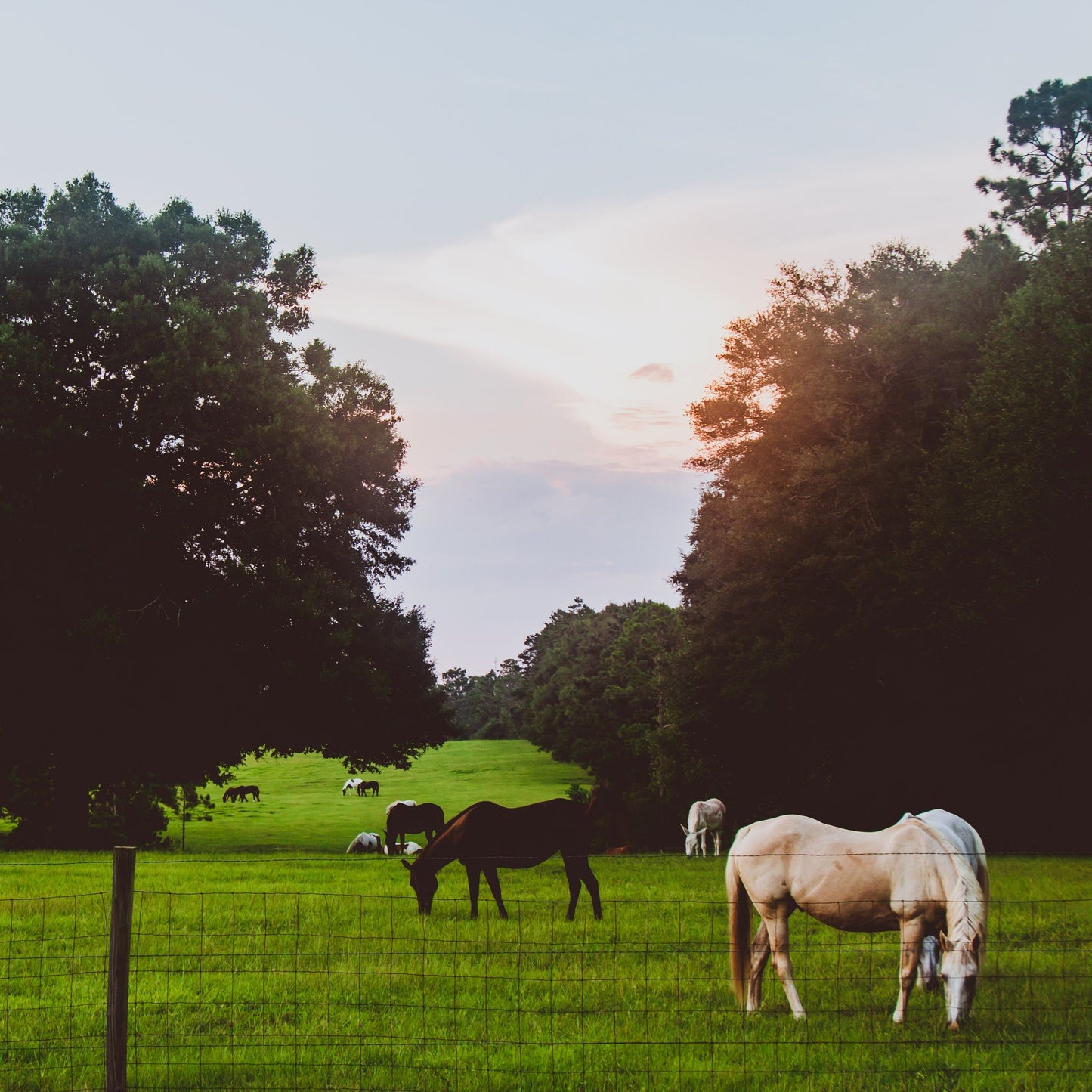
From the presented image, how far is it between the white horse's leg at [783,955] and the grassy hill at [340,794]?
23.9 m

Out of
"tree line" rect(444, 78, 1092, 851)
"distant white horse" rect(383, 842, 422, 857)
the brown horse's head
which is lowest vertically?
"distant white horse" rect(383, 842, 422, 857)

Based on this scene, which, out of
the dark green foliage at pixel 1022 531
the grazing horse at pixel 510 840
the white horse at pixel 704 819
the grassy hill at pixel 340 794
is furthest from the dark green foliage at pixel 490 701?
the grazing horse at pixel 510 840

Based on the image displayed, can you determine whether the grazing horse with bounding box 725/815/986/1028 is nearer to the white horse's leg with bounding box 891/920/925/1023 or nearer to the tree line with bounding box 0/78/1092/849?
the white horse's leg with bounding box 891/920/925/1023

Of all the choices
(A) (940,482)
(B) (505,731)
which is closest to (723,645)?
(A) (940,482)

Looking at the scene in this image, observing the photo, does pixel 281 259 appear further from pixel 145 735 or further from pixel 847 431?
pixel 847 431

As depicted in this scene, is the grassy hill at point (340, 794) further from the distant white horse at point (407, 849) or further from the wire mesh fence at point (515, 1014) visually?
the wire mesh fence at point (515, 1014)

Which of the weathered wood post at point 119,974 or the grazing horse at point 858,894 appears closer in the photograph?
the weathered wood post at point 119,974

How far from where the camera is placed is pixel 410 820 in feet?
96.3

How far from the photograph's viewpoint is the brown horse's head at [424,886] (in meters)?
14.1

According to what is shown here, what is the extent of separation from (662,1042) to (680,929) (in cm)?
489

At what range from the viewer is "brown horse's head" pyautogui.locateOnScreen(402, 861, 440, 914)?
14055mm

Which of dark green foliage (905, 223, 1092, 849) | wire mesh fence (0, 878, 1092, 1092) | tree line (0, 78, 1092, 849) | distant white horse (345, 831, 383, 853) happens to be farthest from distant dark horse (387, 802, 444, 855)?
wire mesh fence (0, 878, 1092, 1092)

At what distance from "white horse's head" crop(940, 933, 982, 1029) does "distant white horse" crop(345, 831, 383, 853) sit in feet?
90.0

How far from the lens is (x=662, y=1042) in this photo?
303 inches
